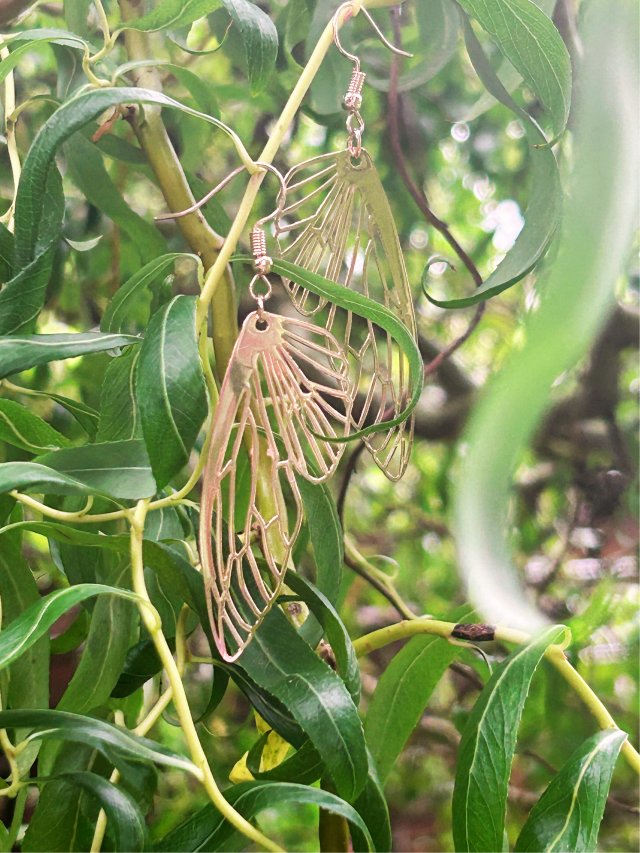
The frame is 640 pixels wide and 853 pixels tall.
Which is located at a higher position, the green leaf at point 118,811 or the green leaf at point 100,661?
the green leaf at point 100,661

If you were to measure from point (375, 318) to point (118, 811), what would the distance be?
18 centimetres

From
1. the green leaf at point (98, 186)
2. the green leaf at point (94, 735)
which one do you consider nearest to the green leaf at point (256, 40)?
the green leaf at point (98, 186)

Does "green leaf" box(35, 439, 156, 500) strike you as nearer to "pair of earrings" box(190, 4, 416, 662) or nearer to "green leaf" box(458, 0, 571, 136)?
"pair of earrings" box(190, 4, 416, 662)

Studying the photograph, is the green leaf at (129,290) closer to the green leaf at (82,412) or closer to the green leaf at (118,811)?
the green leaf at (82,412)

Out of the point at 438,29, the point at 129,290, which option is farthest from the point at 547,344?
the point at 438,29

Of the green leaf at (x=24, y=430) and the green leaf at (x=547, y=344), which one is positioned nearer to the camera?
the green leaf at (x=547, y=344)

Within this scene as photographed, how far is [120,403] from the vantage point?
33 cm

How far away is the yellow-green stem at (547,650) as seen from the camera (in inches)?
13.2

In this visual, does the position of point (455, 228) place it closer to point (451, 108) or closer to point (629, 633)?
point (451, 108)

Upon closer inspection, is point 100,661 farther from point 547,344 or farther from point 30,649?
point 547,344

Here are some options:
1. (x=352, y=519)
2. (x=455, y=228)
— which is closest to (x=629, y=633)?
(x=352, y=519)

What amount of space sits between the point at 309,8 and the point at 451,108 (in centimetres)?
21

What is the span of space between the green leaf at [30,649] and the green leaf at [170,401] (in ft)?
0.45

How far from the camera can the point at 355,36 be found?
559 millimetres
